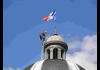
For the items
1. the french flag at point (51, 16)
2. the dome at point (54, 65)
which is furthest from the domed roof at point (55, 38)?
the dome at point (54, 65)

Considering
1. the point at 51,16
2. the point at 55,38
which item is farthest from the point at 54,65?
the point at 51,16

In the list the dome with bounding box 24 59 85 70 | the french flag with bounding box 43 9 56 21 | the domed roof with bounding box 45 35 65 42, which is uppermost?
the french flag with bounding box 43 9 56 21

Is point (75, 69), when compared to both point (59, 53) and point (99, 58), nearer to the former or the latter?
point (59, 53)

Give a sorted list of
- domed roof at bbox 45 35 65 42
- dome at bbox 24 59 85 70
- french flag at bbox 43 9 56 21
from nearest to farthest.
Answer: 1. dome at bbox 24 59 85 70
2. french flag at bbox 43 9 56 21
3. domed roof at bbox 45 35 65 42

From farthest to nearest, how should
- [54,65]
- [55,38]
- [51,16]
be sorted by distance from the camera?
1. [51,16]
2. [55,38]
3. [54,65]

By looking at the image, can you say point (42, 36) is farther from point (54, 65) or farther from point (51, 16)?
point (54, 65)

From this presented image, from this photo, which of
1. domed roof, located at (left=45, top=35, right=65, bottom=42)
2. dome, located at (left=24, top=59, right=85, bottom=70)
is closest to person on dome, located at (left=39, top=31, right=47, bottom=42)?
domed roof, located at (left=45, top=35, right=65, bottom=42)

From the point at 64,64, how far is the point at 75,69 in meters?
1.24

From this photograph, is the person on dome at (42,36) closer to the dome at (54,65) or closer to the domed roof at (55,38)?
the domed roof at (55,38)

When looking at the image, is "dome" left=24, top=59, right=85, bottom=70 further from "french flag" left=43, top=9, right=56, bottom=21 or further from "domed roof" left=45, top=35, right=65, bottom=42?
"french flag" left=43, top=9, right=56, bottom=21

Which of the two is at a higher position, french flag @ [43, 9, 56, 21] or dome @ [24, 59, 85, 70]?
french flag @ [43, 9, 56, 21]

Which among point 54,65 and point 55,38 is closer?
point 54,65

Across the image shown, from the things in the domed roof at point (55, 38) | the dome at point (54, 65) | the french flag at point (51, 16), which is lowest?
the dome at point (54, 65)

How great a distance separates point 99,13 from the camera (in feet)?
16.0
